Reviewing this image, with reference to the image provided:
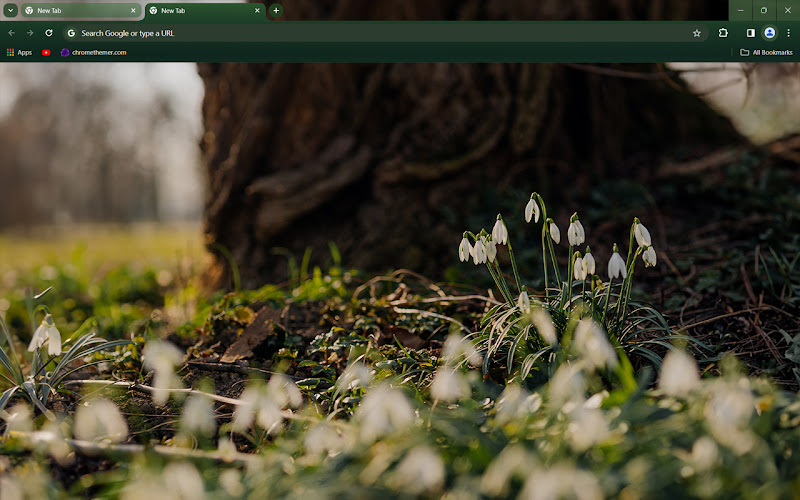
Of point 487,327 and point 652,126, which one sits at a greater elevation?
point 652,126

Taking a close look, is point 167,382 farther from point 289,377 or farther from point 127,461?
point 289,377

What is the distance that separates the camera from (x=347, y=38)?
2988 mm

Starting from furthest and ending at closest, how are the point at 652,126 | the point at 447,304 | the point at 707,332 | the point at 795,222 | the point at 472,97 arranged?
the point at 652,126 < the point at 472,97 < the point at 795,222 < the point at 447,304 < the point at 707,332

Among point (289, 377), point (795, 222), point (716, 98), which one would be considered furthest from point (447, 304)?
point (716, 98)

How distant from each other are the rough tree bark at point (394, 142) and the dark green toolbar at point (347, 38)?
1079 mm

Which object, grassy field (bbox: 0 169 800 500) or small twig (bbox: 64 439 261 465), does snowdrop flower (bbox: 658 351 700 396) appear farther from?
small twig (bbox: 64 439 261 465)

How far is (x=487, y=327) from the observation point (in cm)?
215

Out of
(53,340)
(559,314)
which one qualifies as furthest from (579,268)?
(53,340)

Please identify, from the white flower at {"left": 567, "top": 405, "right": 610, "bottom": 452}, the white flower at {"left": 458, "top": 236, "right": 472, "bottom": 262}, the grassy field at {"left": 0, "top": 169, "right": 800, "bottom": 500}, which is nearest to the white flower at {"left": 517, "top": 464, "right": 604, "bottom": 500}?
the grassy field at {"left": 0, "top": 169, "right": 800, "bottom": 500}

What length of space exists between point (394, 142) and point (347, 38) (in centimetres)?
118

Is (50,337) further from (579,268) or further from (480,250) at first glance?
(579,268)

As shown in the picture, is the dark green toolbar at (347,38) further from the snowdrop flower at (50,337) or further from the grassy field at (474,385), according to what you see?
the snowdrop flower at (50,337)

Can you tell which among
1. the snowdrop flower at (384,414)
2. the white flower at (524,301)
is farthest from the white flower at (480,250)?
the snowdrop flower at (384,414)

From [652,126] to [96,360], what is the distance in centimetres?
436
